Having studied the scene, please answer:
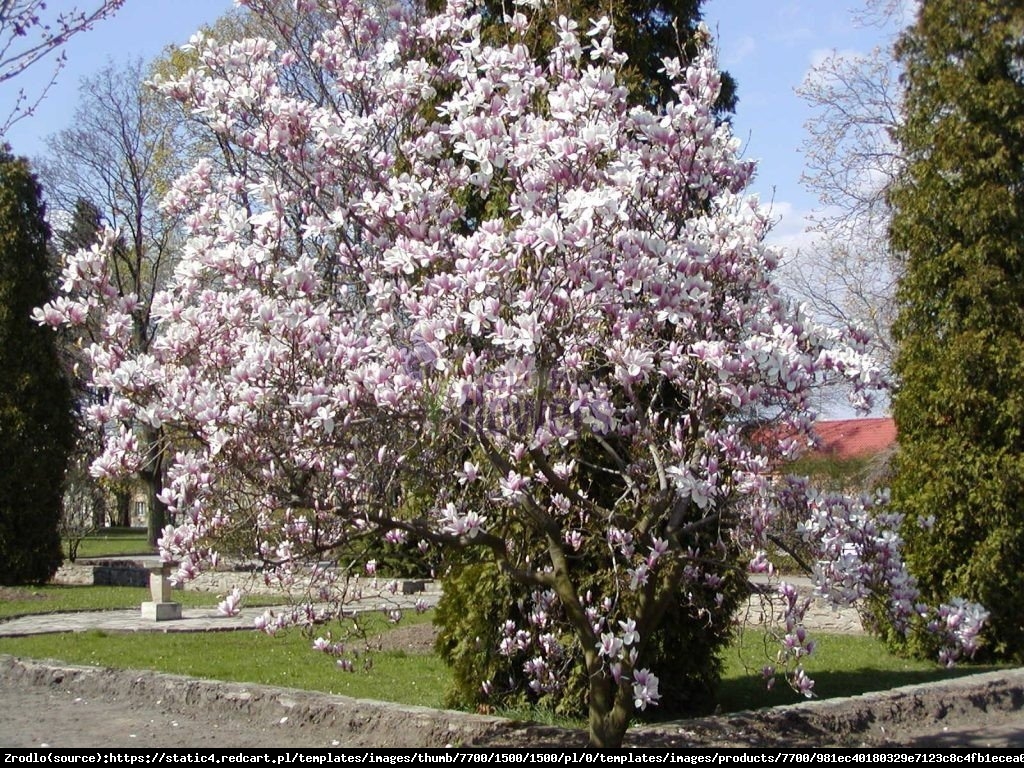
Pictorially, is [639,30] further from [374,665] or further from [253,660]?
[253,660]

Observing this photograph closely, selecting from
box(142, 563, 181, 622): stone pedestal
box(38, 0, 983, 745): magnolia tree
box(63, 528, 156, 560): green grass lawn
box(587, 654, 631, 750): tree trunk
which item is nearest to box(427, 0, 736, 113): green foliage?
box(38, 0, 983, 745): magnolia tree

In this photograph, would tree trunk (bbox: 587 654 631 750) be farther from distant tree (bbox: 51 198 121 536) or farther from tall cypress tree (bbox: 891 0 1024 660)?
distant tree (bbox: 51 198 121 536)

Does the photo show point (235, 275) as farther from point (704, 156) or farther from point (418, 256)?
point (704, 156)

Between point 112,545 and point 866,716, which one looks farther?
point 112,545

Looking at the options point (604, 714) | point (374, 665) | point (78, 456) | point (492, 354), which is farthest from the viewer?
point (78, 456)

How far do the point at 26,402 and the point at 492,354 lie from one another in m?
14.4

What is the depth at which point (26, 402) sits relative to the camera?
16.7 m

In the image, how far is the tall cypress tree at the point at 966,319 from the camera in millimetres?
8938

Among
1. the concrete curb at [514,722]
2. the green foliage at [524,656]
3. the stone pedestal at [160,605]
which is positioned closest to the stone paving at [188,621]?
the stone pedestal at [160,605]

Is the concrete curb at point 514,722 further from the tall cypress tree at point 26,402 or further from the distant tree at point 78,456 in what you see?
the distant tree at point 78,456

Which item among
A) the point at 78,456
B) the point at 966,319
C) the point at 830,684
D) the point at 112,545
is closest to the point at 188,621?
the point at 78,456

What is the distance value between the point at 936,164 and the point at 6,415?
13801 mm

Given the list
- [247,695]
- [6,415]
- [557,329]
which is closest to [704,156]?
[557,329]

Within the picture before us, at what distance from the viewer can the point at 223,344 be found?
4621 mm
